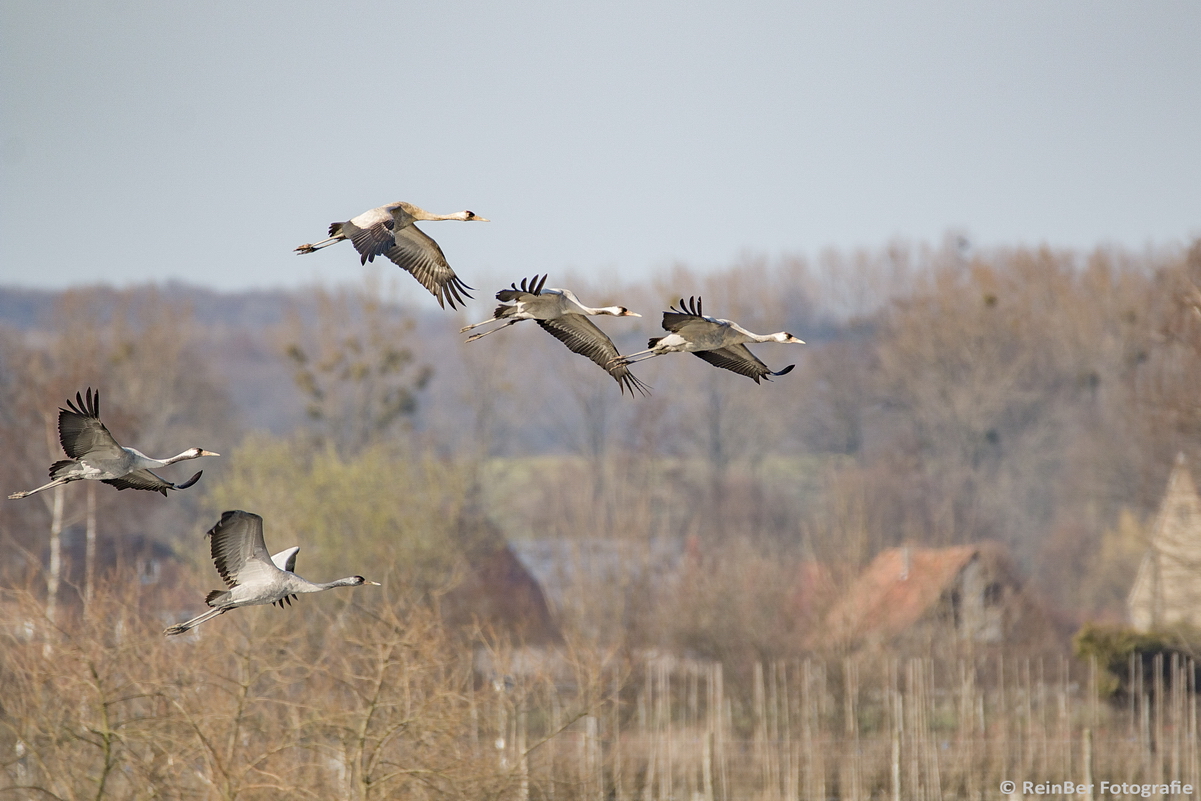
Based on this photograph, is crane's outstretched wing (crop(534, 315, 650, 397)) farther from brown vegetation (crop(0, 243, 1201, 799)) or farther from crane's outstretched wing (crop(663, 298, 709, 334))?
brown vegetation (crop(0, 243, 1201, 799))

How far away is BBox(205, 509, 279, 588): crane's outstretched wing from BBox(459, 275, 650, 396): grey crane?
83.8 inches

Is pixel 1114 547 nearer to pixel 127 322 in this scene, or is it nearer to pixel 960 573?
pixel 960 573

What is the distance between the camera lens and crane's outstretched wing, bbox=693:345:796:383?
1184 cm

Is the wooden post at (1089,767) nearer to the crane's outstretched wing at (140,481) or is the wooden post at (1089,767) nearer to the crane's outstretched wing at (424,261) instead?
the crane's outstretched wing at (424,261)

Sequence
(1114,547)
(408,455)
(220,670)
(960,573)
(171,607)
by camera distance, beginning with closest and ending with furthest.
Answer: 1. (220,670)
2. (171,607)
3. (960,573)
4. (408,455)
5. (1114,547)

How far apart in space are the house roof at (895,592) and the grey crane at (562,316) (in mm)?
23535

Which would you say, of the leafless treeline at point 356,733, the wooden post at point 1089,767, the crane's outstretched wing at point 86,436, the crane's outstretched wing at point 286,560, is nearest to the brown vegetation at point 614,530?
the leafless treeline at point 356,733

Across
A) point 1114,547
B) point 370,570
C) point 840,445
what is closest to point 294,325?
point 840,445

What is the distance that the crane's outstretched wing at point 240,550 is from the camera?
1067cm

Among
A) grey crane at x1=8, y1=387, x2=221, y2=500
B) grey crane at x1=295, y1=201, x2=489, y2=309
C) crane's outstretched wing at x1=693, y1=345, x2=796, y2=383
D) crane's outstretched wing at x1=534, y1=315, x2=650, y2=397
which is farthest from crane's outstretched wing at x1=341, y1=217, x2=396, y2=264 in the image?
crane's outstretched wing at x1=693, y1=345, x2=796, y2=383

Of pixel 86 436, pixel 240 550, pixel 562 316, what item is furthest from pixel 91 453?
pixel 562 316

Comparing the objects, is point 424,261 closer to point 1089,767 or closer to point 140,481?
point 140,481

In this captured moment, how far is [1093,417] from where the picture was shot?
209 feet

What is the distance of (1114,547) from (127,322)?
1706 inches
